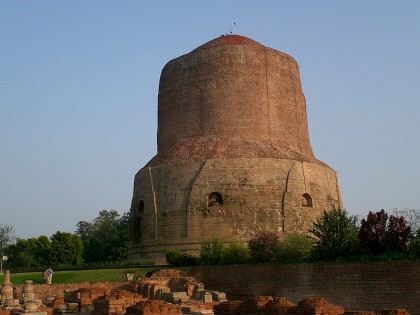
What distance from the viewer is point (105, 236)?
51.4 metres

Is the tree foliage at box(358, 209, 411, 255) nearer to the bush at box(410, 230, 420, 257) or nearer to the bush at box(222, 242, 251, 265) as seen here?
the bush at box(410, 230, 420, 257)

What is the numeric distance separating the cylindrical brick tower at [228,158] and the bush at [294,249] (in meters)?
5.53

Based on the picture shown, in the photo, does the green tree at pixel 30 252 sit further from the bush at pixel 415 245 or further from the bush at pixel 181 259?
the bush at pixel 415 245

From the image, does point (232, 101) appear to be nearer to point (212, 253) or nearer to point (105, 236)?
point (212, 253)

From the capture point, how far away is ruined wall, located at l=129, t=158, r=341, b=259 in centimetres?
Result: 2686

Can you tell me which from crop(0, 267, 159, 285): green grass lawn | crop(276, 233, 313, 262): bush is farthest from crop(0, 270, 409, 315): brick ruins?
crop(276, 233, 313, 262): bush

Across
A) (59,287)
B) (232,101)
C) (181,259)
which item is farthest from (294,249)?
(232,101)

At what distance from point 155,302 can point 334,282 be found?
7558mm

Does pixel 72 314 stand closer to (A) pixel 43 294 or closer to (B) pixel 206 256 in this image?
(A) pixel 43 294

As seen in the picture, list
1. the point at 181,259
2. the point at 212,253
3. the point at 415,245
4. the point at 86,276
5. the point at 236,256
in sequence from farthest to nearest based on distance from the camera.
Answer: the point at 181,259, the point at 212,253, the point at 236,256, the point at 86,276, the point at 415,245

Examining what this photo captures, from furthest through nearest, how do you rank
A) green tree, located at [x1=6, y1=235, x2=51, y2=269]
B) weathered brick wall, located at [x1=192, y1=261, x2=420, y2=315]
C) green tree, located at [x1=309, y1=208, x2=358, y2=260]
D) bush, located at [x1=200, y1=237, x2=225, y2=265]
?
1. green tree, located at [x1=6, y1=235, x2=51, y2=269]
2. bush, located at [x1=200, y1=237, x2=225, y2=265]
3. green tree, located at [x1=309, y1=208, x2=358, y2=260]
4. weathered brick wall, located at [x1=192, y1=261, x2=420, y2=315]

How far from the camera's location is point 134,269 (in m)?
22.7

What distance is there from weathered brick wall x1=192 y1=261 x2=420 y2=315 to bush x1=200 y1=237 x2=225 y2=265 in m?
1.60

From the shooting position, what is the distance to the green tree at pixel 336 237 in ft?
59.3
